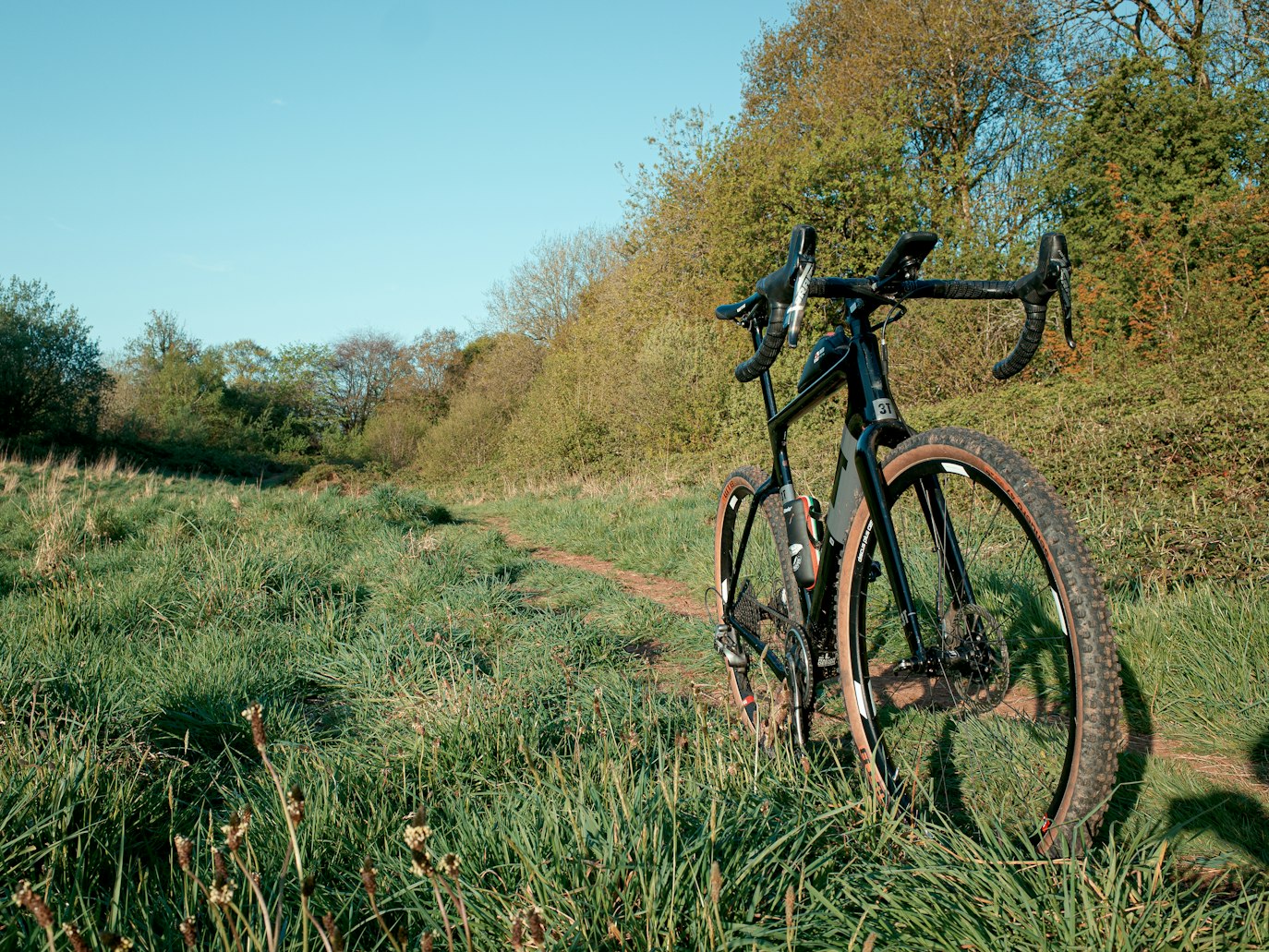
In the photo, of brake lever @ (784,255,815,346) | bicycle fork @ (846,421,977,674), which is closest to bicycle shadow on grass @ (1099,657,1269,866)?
bicycle fork @ (846,421,977,674)

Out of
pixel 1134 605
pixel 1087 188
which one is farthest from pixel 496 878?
pixel 1087 188

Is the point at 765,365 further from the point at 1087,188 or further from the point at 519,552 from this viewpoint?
the point at 1087,188

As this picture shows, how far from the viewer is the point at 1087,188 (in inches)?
523

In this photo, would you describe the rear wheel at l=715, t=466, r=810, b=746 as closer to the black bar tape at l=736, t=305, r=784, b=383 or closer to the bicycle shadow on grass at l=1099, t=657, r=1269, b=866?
the black bar tape at l=736, t=305, r=784, b=383

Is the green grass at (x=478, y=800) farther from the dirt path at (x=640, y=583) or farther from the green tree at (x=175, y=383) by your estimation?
the green tree at (x=175, y=383)

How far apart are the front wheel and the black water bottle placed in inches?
13.3

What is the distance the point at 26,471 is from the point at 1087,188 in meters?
20.7

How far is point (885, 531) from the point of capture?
1.98 meters

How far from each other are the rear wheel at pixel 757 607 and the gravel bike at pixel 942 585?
0.07 ft

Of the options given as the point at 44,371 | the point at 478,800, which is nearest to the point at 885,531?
the point at 478,800

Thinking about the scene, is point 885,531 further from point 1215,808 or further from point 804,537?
point 1215,808

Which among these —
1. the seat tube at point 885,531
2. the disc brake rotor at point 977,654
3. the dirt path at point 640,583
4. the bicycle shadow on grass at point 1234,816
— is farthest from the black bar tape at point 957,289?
the dirt path at point 640,583

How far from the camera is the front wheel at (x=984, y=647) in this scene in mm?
1494

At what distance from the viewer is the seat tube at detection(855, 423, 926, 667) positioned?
1.96 metres
